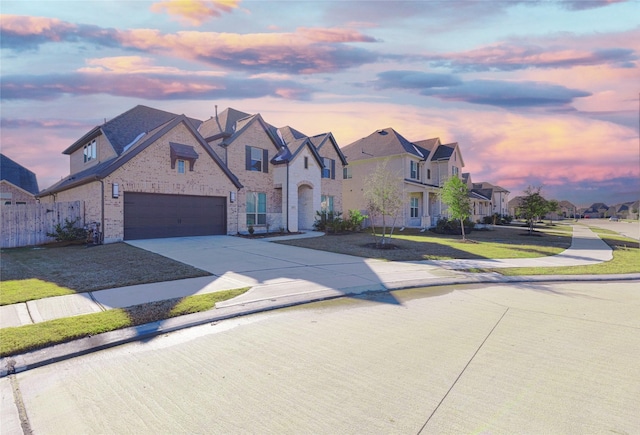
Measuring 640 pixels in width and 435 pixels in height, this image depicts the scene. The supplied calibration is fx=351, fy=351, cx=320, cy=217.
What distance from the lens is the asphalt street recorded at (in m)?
3.07


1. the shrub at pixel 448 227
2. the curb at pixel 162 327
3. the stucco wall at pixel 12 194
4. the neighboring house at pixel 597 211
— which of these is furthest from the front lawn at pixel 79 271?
the neighboring house at pixel 597 211

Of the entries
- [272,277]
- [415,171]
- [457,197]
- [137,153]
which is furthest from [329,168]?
[272,277]

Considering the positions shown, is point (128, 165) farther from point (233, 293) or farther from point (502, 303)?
point (502, 303)

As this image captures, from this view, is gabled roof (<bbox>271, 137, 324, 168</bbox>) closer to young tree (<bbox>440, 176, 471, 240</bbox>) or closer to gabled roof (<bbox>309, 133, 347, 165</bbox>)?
gabled roof (<bbox>309, 133, 347, 165</bbox>)

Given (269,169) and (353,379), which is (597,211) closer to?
(269,169)

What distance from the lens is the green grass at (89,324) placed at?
15.2 feet

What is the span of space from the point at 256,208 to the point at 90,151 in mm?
11148

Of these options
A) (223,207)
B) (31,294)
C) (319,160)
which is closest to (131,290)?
(31,294)

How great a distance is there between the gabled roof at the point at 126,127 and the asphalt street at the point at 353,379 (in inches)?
673

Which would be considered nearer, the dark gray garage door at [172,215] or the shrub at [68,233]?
the shrub at [68,233]

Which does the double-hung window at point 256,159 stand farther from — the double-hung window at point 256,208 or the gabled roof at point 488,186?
the gabled roof at point 488,186

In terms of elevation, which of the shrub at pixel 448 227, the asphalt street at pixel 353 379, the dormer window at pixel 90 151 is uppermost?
the dormer window at pixel 90 151

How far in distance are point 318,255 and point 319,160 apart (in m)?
13.5

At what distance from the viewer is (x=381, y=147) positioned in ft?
106
